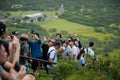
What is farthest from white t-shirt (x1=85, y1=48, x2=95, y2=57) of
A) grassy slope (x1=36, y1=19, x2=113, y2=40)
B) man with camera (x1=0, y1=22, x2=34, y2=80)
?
grassy slope (x1=36, y1=19, x2=113, y2=40)

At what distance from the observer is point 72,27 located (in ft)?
56.2

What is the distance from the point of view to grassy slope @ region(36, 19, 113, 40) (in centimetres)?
1620

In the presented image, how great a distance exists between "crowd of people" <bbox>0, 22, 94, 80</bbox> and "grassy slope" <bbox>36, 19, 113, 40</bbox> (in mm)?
7965

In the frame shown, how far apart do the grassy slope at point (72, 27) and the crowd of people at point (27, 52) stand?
796 cm

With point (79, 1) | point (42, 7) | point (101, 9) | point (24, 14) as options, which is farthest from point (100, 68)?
point (101, 9)

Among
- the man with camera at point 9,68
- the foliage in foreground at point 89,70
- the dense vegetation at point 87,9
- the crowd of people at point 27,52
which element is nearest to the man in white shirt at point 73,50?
the crowd of people at point 27,52

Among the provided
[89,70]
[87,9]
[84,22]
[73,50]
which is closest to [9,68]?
[73,50]

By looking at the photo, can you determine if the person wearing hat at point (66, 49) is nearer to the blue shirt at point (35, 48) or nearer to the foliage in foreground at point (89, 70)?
the foliage in foreground at point (89, 70)

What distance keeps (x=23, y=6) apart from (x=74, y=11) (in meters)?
4.26

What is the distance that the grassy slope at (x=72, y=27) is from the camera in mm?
16195

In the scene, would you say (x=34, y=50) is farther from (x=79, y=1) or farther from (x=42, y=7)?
(x=79, y=1)

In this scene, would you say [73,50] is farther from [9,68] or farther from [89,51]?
[9,68]

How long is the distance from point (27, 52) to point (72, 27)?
10808mm

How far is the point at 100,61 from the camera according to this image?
8.91 m
